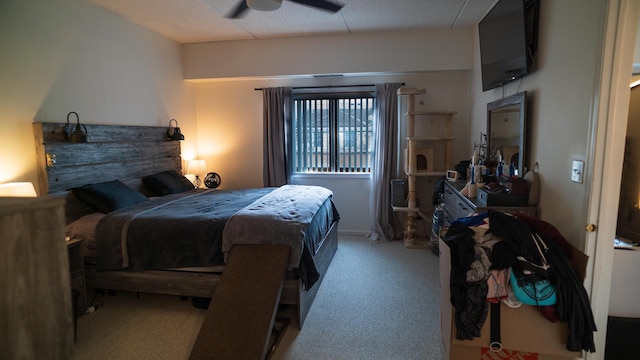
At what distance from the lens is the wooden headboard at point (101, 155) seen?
281 cm

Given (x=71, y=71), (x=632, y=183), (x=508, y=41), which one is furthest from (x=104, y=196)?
(x=632, y=183)

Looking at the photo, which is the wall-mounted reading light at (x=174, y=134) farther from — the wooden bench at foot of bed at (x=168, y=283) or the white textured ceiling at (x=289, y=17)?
the wooden bench at foot of bed at (x=168, y=283)

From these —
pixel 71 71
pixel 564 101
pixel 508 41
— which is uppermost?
pixel 508 41

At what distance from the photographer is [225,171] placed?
5082mm

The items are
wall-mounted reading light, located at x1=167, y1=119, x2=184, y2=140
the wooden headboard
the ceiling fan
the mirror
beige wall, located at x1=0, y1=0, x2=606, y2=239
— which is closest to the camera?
beige wall, located at x1=0, y1=0, x2=606, y2=239

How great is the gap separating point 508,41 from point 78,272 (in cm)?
387

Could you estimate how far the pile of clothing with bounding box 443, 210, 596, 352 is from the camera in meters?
1.60

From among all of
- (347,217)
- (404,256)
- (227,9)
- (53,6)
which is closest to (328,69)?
(227,9)

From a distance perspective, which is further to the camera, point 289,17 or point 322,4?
point 289,17

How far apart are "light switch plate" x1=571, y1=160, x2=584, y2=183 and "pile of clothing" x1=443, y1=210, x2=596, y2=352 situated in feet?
1.14

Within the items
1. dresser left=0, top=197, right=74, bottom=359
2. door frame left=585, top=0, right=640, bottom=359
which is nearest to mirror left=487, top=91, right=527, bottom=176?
door frame left=585, top=0, right=640, bottom=359

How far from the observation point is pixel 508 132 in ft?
9.60

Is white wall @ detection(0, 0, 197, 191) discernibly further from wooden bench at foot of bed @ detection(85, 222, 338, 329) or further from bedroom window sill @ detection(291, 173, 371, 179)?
bedroom window sill @ detection(291, 173, 371, 179)

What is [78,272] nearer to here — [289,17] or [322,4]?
[322,4]
